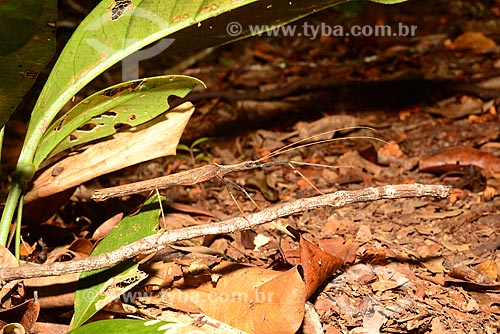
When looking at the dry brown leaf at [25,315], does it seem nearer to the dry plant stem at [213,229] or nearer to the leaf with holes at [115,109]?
the dry plant stem at [213,229]

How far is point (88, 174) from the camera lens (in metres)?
1.77

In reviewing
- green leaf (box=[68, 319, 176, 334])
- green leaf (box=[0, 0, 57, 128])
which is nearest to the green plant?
green leaf (box=[0, 0, 57, 128])

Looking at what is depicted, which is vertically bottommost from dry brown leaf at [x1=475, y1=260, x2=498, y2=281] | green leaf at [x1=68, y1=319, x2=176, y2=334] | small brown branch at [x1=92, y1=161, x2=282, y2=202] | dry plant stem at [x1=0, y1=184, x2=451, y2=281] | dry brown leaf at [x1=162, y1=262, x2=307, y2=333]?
dry brown leaf at [x1=475, y1=260, x2=498, y2=281]

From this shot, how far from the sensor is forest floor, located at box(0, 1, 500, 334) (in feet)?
5.37

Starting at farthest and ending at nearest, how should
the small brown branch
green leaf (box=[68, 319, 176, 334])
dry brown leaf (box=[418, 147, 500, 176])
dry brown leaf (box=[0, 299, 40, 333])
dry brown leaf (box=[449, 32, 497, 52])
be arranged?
dry brown leaf (box=[449, 32, 497, 52]) → dry brown leaf (box=[418, 147, 500, 176]) → the small brown branch → dry brown leaf (box=[0, 299, 40, 333]) → green leaf (box=[68, 319, 176, 334])

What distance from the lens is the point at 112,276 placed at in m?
1.52

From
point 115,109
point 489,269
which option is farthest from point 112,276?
point 489,269

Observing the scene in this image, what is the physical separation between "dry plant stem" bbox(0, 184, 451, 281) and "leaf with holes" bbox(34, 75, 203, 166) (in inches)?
16.1

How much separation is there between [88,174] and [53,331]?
461 millimetres

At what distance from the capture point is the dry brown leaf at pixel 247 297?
1380 mm

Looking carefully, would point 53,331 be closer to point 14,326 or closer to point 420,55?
point 14,326

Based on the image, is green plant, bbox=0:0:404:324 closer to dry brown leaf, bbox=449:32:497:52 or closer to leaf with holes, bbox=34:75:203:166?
leaf with holes, bbox=34:75:203:166

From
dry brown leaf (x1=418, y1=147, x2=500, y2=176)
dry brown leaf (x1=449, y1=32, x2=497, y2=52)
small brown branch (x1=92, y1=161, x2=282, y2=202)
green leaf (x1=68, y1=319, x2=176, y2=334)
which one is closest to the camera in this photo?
green leaf (x1=68, y1=319, x2=176, y2=334)

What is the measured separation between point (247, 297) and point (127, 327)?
31 cm
